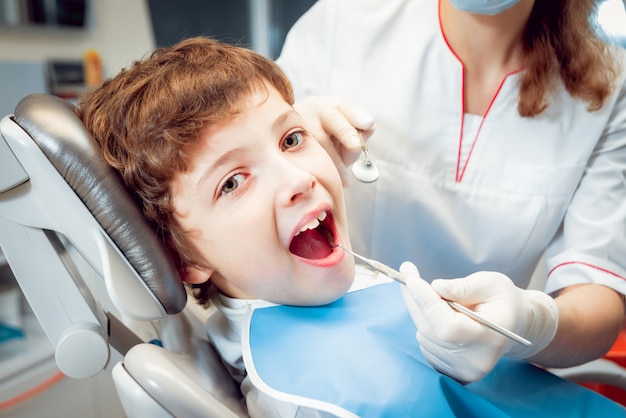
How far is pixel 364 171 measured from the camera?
3.43ft

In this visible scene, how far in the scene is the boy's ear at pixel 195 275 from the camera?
0.94m

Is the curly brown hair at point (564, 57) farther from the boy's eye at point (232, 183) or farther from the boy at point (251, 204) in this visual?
the boy's eye at point (232, 183)

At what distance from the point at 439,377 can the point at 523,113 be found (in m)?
0.64

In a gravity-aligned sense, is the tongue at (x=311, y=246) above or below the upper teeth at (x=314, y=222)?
below

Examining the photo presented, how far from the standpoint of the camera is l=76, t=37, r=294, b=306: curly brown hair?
2.77 ft

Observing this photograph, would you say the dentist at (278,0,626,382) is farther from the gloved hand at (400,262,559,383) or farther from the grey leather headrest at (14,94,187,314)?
the grey leather headrest at (14,94,187,314)

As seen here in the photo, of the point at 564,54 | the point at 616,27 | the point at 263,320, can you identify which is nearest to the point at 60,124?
the point at 263,320

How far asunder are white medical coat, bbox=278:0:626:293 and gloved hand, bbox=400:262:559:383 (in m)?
0.35

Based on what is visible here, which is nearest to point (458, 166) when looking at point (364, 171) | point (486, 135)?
point (486, 135)

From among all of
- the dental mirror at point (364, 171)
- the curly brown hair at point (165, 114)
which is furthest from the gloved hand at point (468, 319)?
the curly brown hair at point (165, 114)

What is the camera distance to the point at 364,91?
1.24 meters

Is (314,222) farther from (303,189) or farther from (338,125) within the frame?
(338,125)

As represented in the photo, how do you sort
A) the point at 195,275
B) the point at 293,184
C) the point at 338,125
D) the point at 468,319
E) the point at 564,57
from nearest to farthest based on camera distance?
→ the point at 468,319 < the point at 293,184 < the point at 195,275 < the point at 338,125 < the point at 564,57

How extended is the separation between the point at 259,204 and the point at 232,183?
0.21 feet
